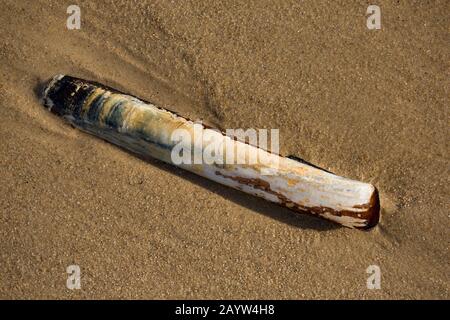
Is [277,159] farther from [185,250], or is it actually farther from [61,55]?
[61,55]

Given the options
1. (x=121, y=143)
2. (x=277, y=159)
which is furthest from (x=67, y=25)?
(x=277, y=159)

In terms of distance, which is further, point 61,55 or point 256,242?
Result: point 61,55

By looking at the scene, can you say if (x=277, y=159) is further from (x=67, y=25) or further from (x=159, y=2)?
(x=67, y=25)

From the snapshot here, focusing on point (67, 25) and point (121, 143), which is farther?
point (67, 25)

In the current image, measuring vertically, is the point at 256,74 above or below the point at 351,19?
below
